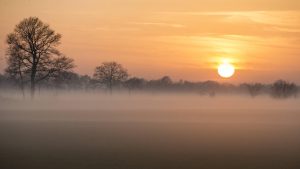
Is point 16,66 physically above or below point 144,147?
above

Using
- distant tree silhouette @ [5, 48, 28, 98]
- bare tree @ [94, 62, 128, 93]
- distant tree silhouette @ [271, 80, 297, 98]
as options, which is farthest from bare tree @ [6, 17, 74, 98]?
distant tree silhouette @ [271, 80, 297, 98]

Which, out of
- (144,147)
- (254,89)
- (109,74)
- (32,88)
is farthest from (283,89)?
(144,147)

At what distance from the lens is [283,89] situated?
116312 mm

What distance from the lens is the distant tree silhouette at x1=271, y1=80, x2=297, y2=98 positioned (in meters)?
113

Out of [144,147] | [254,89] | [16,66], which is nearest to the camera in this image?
[144,147]

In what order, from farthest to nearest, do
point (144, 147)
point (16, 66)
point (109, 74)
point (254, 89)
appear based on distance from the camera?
point (254, 89) → point (109, 74) → point (16, 66) → point (144, 147)

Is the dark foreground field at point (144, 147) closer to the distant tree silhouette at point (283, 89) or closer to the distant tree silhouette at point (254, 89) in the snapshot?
the distant tree silhouette at point (283, 89)

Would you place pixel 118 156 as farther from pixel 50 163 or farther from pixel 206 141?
pixel 206 141

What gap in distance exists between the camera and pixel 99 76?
3519 inches

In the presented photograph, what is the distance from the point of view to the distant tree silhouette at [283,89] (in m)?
113

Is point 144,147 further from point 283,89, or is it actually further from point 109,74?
point 283,89

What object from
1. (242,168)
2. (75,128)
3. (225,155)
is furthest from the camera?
(75,128)

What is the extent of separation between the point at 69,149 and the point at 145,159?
3.93m

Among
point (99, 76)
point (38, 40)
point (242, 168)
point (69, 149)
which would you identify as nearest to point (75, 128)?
point (69, 149)
